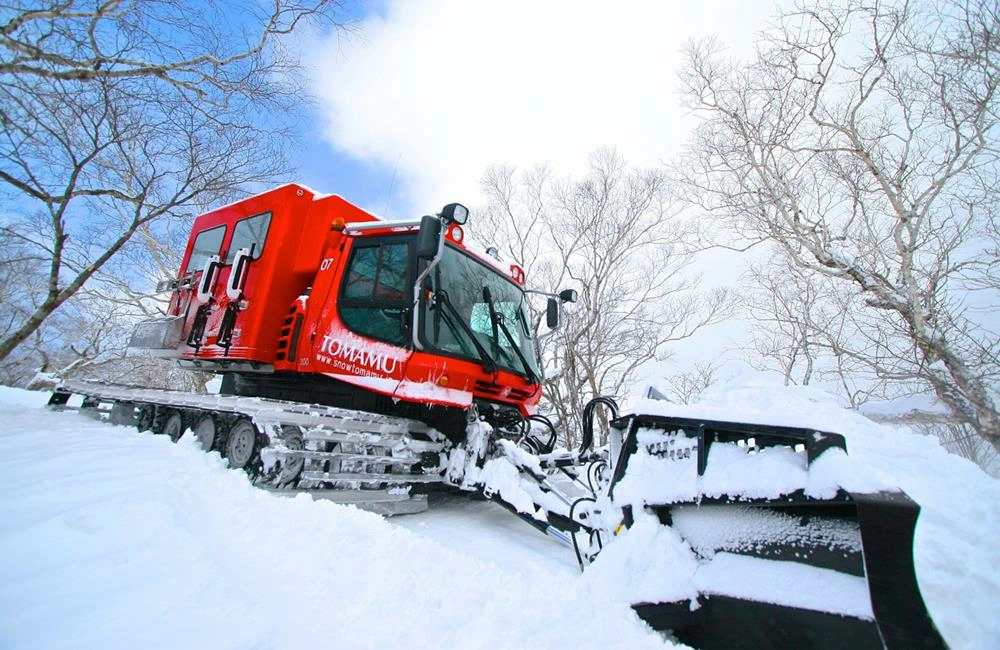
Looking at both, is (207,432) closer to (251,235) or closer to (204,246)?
(251,235)

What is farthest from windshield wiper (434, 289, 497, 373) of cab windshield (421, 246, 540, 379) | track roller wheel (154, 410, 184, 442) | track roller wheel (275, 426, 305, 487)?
track roller wheel (154, 410, 184, 442)

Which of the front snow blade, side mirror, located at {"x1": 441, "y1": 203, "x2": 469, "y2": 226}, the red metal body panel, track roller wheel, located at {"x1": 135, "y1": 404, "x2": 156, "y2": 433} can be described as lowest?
track roller wheel, located at {"x1": 135, "y1": 404, "x2": 156, "y2": 433}

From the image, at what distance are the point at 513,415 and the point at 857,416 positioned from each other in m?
3.08

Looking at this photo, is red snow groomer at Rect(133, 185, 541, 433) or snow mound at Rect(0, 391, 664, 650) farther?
red snow groomer at Rect(133, 185, 541, 433)

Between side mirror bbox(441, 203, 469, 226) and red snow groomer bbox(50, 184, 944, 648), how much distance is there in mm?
25

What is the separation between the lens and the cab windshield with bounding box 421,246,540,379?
417 cm

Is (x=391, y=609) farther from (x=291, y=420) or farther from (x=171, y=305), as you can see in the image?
Result: (x=171, y=305)

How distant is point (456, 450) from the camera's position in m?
4.28

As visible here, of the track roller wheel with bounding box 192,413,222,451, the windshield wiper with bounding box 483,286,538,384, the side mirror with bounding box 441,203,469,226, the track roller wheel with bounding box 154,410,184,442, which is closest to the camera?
the side mirror with bounding box 441,203,469,226

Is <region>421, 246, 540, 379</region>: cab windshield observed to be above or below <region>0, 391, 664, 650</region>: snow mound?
above

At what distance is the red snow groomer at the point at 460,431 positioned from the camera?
173 cm

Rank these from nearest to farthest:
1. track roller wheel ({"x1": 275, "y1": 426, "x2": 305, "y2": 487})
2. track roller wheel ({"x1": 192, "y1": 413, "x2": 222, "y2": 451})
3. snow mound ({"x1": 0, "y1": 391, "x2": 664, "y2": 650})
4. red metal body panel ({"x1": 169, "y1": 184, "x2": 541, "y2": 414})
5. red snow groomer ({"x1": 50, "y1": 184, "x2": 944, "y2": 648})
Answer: snow mound ({"x1": 0, "y1": 391, "x2": 664, "y2": 650}) → red snow groomer ({"x1": 50, "y1": 184, "x2": 944, "y2": 648}) → track roller wheel ({"x1": 275, "y1": 426, "x2": 305, "y2": 487}) → red metal body panel ({"x1": 169, "y1": 184, "x2": 541, "y2": 414}) → track roller wheel ({"x1": 192, "y1": 413, "x2": 222, "y2": 451})

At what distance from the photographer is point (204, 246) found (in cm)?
640

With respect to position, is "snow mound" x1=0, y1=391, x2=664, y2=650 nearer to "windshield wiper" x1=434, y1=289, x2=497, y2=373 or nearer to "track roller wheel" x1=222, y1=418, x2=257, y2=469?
"track roller wheel" x1=222, y1=418, x2=257, y2=469
